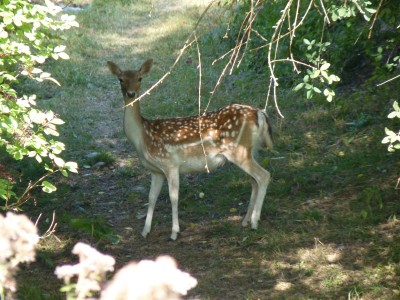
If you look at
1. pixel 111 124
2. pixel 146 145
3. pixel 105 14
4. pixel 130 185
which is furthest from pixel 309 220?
pixel 105 14

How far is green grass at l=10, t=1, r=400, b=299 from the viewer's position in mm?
6309

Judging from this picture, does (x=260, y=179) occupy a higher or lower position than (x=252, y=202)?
higher

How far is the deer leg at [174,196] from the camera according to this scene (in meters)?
7.52

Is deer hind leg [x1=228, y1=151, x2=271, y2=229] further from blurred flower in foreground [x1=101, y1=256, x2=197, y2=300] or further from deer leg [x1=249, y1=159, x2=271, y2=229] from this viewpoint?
blurred flower in foreground [x1=101, y1=256, x2=197, y2=300]

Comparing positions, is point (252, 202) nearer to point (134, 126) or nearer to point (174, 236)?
point (174, 236)

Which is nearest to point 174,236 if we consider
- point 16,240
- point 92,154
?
point 92,154

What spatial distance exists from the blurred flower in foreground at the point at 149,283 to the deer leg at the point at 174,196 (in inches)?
212

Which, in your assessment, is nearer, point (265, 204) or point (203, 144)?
point (203, 144)

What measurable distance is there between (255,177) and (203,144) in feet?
1.97

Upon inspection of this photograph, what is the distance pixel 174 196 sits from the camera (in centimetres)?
760

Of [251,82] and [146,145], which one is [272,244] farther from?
Answer: [251,82]

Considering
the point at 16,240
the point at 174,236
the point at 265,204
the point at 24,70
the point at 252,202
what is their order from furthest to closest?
1. the point at 265,204
2. the point at 252,202
3. the point at 174,236
4. the point at 24,70
5. the point at 16,240

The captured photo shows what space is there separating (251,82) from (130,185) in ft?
12.5

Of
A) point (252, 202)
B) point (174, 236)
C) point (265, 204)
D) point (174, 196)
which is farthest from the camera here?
point (265, 204)
